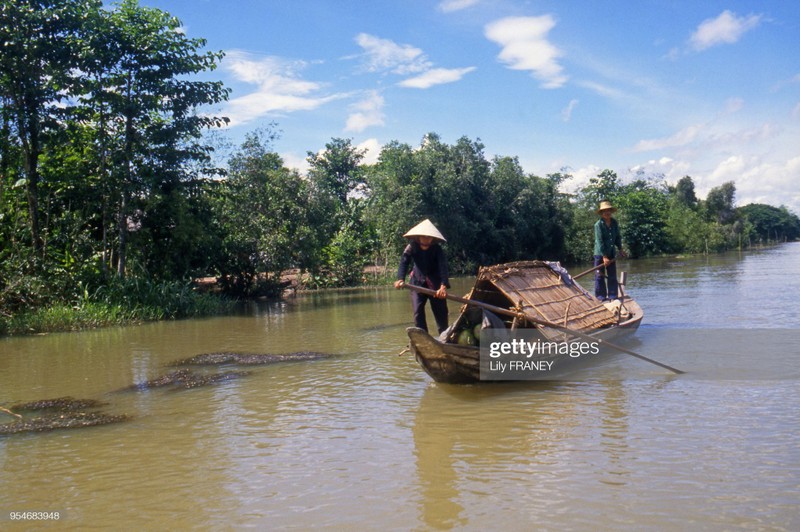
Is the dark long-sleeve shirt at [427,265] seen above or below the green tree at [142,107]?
below

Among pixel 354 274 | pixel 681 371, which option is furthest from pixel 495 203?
pixel 681 371

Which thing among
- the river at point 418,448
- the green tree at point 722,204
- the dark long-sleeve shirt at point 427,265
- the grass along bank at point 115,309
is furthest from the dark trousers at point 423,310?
the green tree at point 722,204

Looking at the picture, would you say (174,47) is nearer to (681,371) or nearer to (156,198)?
(156,198)

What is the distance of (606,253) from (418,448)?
6.42 m

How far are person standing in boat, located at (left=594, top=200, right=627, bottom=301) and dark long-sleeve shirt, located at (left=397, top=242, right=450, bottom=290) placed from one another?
12.8 feet

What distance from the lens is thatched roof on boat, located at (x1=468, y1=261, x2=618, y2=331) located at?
7.80 metres

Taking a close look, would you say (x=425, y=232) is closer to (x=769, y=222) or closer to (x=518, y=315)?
(x=518, y=315)

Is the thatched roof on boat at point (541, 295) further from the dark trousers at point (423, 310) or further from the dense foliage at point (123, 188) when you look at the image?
the dense foliage at point (123, 188)

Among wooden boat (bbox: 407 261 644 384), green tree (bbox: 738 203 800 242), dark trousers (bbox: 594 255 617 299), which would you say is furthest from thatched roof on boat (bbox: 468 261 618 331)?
green tree (bbox: 738 203 800 242)

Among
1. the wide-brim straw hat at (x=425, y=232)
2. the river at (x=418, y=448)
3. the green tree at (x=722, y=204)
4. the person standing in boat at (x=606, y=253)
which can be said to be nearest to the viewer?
the river at (x=418, y=448)

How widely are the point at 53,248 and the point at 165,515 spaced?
1210cm

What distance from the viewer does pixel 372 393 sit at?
22.5 ft

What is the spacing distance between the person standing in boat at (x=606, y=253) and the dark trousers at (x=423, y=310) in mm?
3797

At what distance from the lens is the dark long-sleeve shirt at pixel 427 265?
7.30 meters
